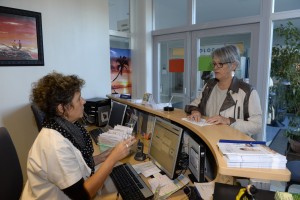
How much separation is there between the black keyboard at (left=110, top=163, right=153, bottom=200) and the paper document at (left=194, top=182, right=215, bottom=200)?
276 millimetres

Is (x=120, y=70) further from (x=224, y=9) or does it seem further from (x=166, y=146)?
(x=166, y=146)

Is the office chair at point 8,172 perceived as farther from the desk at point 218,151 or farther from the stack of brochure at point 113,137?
the desk at point 218,151

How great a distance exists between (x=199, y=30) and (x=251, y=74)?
1089mm

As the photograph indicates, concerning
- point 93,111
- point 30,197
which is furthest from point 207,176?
point 93,111

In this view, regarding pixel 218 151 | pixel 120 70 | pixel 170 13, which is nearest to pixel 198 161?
pixel 218 151

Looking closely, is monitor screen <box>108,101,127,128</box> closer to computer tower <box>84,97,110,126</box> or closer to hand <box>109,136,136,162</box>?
computer tower <box>84,97,110,126</box>

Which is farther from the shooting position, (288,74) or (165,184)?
(288,74)

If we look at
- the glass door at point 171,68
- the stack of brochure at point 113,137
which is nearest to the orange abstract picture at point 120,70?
the glass door at point 171,68

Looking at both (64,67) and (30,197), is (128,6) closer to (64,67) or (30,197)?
(64,67)

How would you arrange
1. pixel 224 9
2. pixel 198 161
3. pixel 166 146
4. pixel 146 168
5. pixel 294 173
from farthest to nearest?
pixel 224 9, pixel 294 173, pixel 146 168, pixel 166 146, pixel 198 161

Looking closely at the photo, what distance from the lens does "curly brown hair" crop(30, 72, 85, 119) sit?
1.17 m

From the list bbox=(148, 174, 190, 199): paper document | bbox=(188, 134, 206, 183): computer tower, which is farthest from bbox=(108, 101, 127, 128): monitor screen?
bbox=(188, 134, 206, 183): computer tower

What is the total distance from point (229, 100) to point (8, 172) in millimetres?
1623

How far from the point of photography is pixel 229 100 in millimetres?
1740
